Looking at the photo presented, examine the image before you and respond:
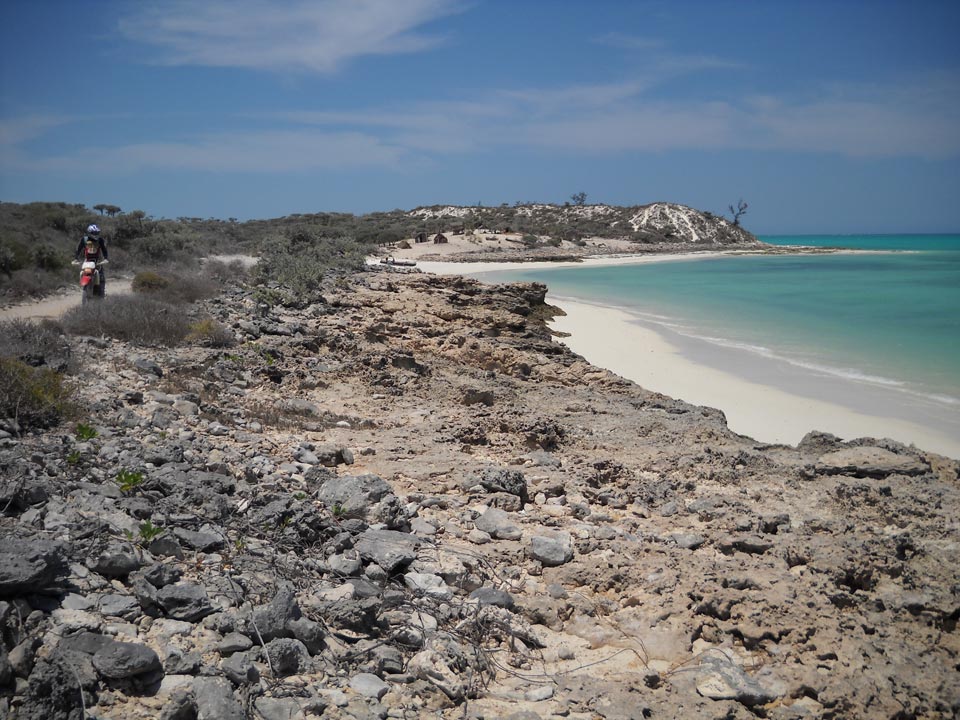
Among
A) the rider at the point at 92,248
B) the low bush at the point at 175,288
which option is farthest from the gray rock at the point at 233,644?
the rider at the point at 92,248

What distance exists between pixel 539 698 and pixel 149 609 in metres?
1.76

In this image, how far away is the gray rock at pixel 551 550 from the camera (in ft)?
13.5

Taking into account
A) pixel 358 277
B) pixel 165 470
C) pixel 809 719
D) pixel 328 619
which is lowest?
pixel 809 719

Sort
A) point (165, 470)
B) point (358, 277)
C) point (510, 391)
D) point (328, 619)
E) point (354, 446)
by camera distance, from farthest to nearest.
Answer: point (358, 277) → point (510, 391) → point (354, 446) → point (165, 470) → point (328, 619)

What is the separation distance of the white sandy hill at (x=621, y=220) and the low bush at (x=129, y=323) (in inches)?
2321

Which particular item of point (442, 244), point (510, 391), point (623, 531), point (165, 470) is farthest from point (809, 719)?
point (442, 244)

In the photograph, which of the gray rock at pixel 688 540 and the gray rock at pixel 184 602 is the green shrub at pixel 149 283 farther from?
the gray rock at pixel 688 540

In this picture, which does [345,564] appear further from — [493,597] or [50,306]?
[50,306]

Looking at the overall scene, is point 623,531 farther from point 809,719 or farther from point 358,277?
point 358,277

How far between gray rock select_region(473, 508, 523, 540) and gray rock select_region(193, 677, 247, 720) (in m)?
2.17

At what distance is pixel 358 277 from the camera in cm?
1733

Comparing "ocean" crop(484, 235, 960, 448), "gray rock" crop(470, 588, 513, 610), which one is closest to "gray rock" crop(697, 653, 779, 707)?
"gray rock" crop(470, 588, 513, 610)

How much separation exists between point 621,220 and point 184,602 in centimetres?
8126

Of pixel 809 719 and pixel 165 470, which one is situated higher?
pixel 165 470
